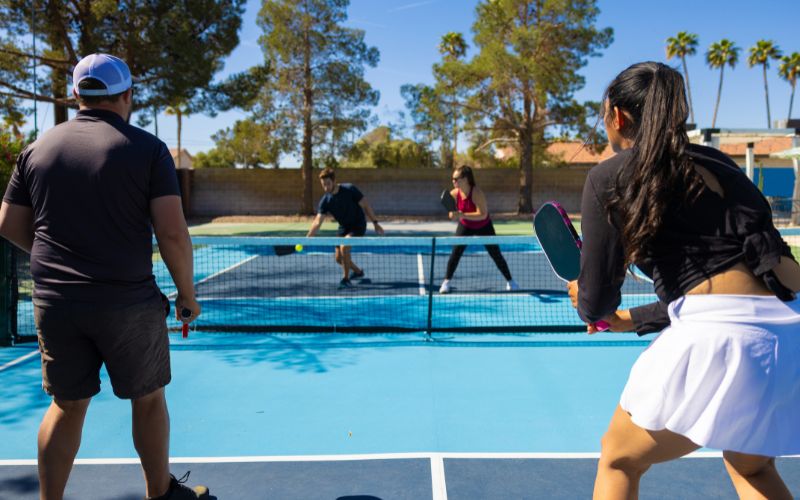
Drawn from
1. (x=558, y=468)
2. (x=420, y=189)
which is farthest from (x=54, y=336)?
(x=420, y=189)

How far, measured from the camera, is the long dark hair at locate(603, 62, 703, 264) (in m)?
1.70

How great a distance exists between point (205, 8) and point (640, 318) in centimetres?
2277

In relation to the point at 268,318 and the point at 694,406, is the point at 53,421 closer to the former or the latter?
the point at 694,406

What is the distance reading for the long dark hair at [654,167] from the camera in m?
1.70

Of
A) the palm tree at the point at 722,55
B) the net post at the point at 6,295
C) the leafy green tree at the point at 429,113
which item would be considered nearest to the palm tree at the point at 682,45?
the palm tree at the point at 722,55

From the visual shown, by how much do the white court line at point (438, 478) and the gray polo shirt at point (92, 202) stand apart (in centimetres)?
169

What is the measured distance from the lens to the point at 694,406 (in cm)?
173

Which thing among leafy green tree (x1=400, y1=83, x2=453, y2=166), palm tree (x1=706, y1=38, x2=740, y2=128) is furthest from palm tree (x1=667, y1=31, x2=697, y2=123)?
leafy green tree (x1=400, y1=83, x2=453, y2=166)

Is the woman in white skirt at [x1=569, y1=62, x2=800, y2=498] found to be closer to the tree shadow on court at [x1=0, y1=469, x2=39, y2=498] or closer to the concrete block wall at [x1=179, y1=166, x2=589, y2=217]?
the tree shadow on court at [x1=0, y1=469, x2=39, y2=498]

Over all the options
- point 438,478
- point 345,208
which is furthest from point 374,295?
point 438,478

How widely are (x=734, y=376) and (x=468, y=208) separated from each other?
7.38 metres

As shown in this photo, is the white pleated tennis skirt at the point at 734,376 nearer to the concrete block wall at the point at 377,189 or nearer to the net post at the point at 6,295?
the net post at the point at 6,295

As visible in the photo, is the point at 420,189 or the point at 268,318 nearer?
the point at 268,318

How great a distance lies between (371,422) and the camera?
428 cm
